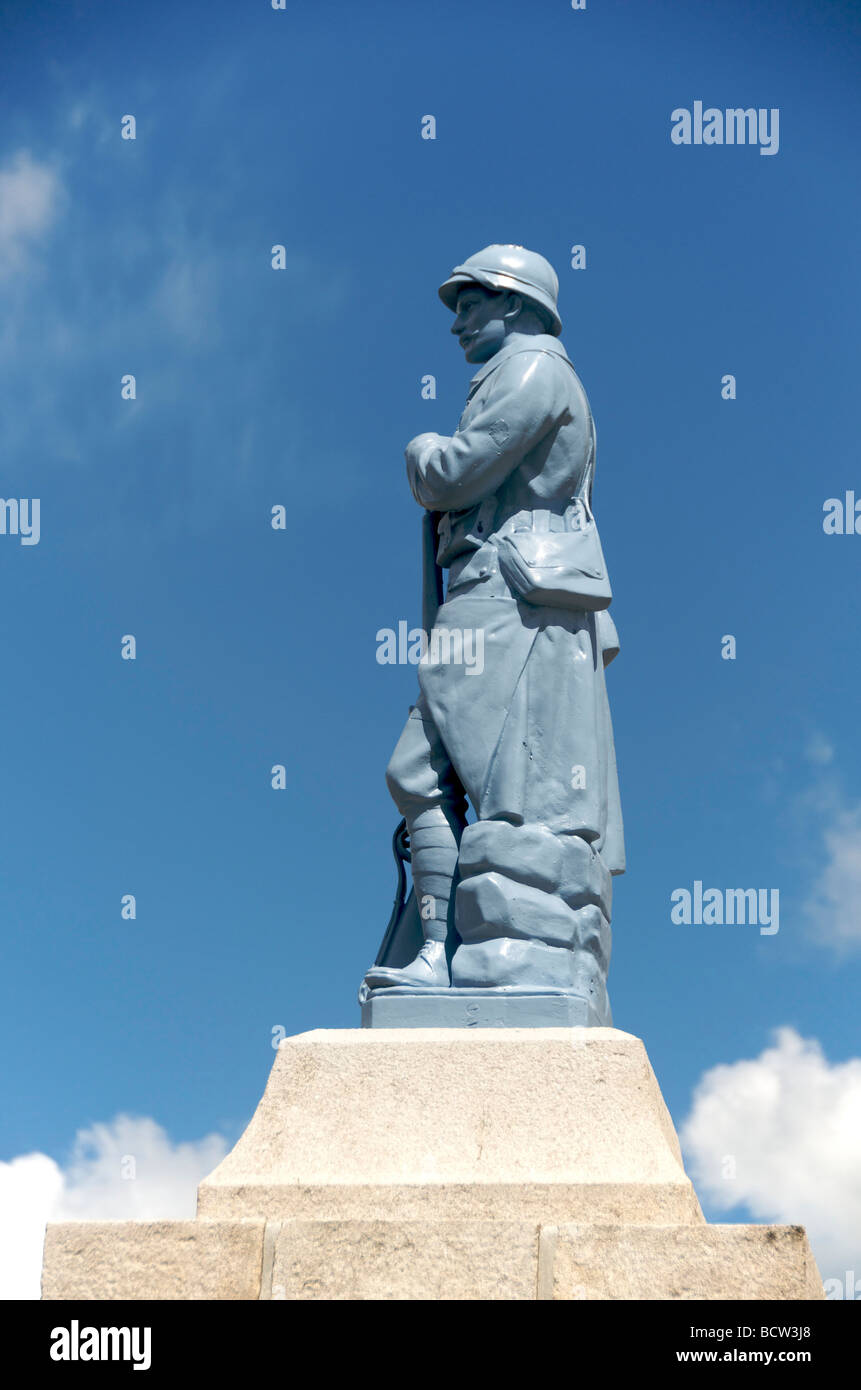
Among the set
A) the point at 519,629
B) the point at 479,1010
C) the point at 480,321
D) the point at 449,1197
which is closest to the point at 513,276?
the point at 480,321

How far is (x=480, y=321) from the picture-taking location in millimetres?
7977

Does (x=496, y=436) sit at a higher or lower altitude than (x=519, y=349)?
lower

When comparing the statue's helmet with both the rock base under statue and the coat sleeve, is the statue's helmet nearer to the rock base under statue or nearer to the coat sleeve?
the coat sleeve

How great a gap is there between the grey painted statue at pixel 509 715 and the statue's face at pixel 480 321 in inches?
0.5

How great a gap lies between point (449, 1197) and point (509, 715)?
2.35m

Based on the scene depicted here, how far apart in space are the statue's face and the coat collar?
94 millimetres

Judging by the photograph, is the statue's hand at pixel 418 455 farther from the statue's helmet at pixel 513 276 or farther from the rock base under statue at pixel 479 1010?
the rock base under statue at pixel 479 1010

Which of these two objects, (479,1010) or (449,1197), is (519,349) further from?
(449,1197)

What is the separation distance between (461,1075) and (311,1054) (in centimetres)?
66

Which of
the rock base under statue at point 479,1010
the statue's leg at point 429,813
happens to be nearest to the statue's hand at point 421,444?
the statue's leg at point 429,813

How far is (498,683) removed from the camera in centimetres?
714

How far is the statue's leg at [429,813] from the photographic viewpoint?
7.07m
